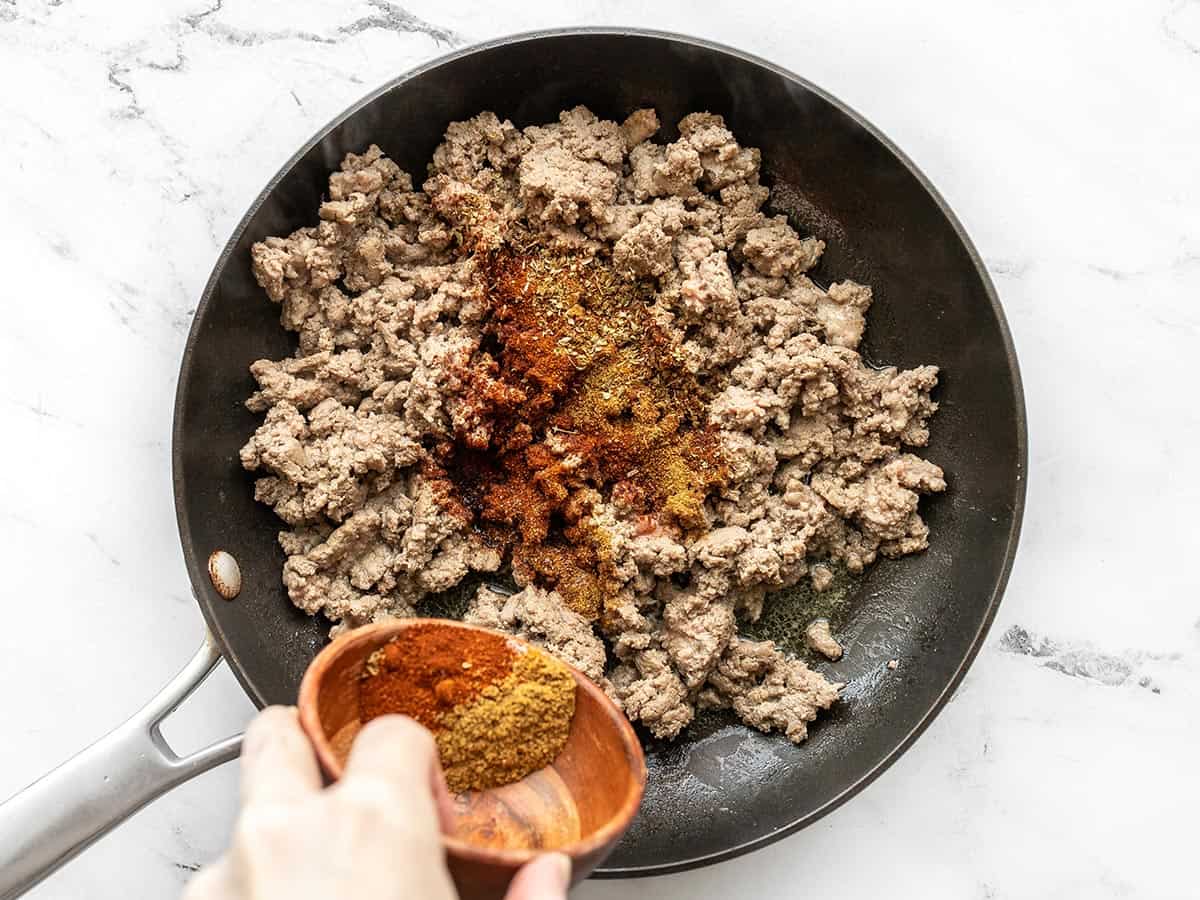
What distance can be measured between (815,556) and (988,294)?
2.62 ft

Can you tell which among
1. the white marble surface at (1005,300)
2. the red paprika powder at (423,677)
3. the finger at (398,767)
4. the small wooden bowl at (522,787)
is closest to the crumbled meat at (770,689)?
the white marble surface at (1005,300)

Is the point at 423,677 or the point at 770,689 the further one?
the point at 770,689

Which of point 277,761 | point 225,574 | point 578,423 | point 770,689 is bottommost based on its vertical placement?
point 770,689

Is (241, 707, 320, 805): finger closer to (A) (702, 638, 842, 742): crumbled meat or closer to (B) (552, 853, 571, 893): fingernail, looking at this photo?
(B) (552, 853, 571, 893): fingernail

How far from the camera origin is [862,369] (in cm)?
278

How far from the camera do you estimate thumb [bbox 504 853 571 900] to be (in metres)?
1.73

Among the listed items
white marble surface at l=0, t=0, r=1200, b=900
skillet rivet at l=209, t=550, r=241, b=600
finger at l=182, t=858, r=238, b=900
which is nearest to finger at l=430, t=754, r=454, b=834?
finger at l=182, t=858, r=238, b=900

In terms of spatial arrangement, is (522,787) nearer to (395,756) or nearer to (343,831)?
(395,756)

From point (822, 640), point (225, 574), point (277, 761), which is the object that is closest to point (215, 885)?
point (277, 761)

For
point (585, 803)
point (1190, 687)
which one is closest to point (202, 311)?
point (585, 803)

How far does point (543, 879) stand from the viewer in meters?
1.76

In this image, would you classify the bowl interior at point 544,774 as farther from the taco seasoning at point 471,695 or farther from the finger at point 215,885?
the finger at point 215,885

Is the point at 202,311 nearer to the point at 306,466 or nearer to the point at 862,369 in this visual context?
the point at 306,466

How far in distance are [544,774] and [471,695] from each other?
28cm
